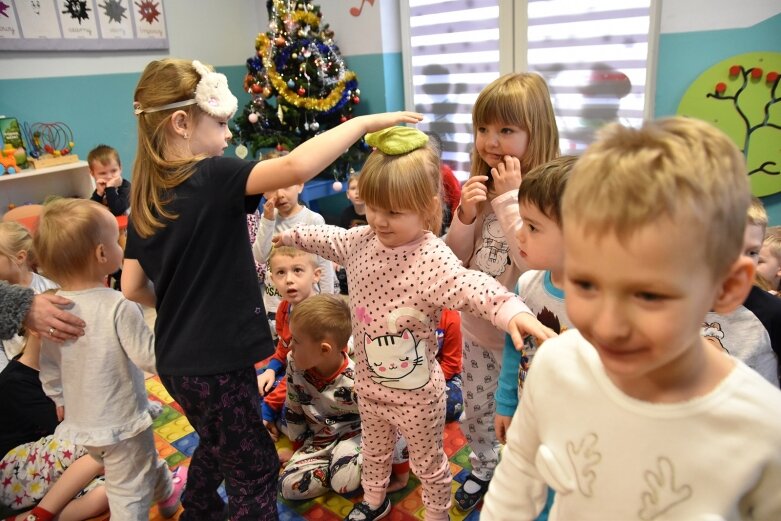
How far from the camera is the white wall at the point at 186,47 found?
12.6 ft

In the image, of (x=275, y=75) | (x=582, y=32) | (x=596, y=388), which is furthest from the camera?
(x=275, y=75)

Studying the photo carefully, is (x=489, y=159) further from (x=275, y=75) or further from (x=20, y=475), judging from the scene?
(x=275, y=75)

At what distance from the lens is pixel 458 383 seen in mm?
2303

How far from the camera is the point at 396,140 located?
1.41 metres

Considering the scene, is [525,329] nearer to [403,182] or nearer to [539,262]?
[539,262]

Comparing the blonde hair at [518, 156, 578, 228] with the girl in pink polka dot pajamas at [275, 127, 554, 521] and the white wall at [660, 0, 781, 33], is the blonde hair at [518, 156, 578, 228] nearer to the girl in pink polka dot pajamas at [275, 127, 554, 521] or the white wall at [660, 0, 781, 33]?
the girl in pink polka dot pajamas at [275, 127, 554, 521]

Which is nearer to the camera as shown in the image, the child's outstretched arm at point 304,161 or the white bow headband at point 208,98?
the child's outstretched arm at point 304,161

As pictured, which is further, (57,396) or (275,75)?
(275,75)

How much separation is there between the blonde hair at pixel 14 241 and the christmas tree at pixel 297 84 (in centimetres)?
193

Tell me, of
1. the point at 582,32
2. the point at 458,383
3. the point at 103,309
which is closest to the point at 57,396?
the point at 103,309

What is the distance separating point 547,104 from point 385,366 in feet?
2.74

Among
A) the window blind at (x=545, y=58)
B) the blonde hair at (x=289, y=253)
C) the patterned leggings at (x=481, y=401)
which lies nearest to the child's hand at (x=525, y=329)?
the patterned leggings at (x=481, y=401)

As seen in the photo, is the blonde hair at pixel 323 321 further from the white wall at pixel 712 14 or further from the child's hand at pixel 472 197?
the white wall at pixel 712 14

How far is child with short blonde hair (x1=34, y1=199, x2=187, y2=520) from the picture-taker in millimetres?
1534
